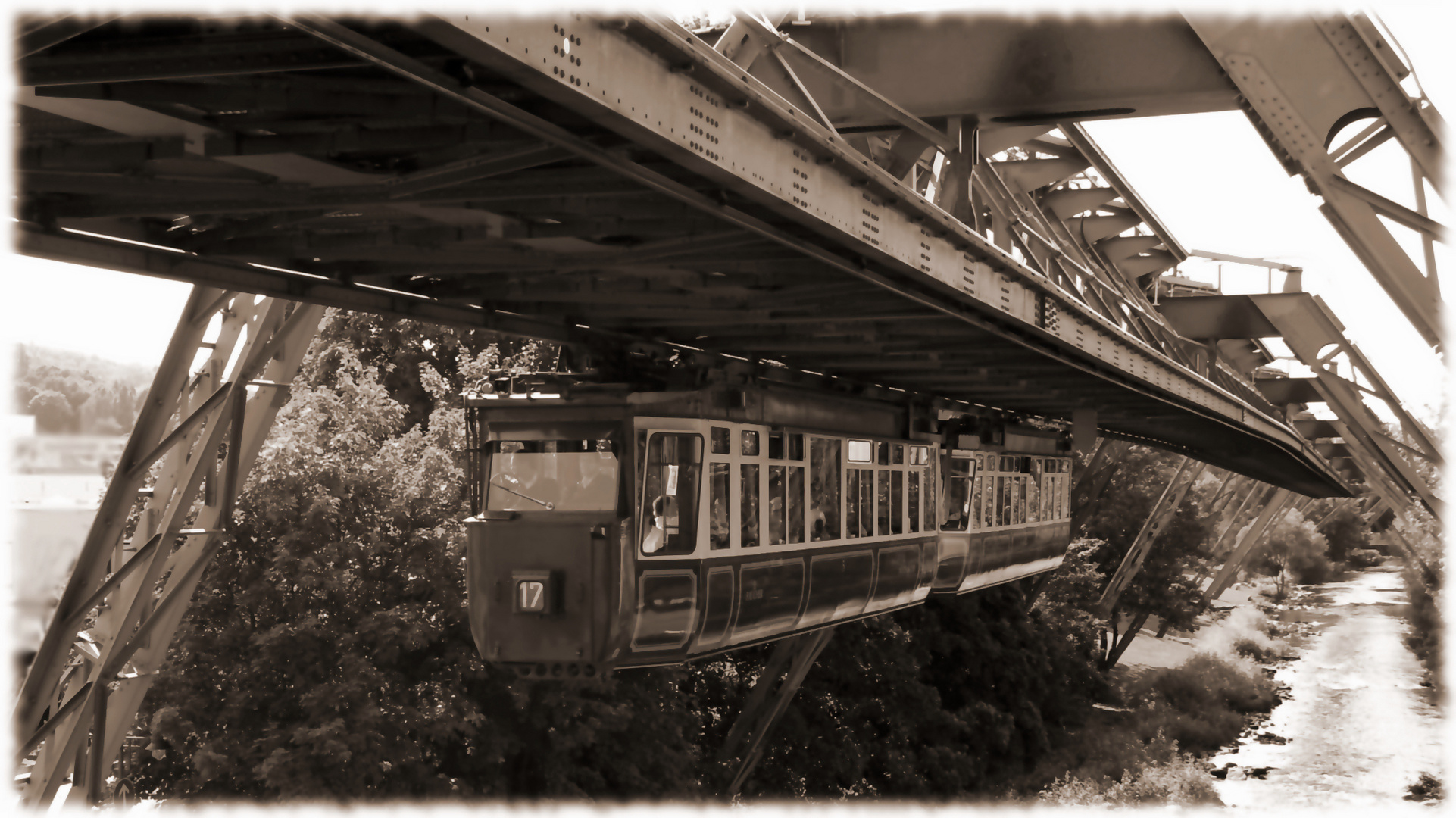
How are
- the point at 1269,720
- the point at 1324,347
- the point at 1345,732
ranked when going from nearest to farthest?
the point at 1324,347, the point at 1345,732, the point at 1269,720

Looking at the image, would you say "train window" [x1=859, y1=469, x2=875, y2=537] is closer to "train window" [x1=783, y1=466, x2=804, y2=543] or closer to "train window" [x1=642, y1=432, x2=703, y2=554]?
"train window" [x1=783, y1=466, x2=804, y2=543]

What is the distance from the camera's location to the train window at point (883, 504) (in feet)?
46.9

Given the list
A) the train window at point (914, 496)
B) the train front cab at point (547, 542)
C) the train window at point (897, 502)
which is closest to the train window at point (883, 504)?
the train window at point (897, 502)

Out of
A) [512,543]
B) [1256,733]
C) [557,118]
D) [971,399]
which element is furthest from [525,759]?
[1256,733]

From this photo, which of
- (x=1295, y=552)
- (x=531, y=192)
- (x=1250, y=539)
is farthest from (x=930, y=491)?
(x=1295, y=552)

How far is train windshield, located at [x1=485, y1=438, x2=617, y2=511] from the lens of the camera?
397 inches

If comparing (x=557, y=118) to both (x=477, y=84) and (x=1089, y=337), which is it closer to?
(x=477, y=84)

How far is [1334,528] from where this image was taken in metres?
106

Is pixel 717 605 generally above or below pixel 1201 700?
above

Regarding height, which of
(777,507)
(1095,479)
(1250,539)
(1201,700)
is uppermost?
(1095,479)

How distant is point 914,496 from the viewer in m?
15.7

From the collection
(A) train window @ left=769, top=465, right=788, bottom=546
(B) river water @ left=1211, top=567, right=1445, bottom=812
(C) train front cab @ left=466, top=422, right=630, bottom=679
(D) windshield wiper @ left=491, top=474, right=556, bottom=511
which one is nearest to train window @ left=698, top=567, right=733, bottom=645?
(A) train window @ left=769, top=465, right=788, bottom=546

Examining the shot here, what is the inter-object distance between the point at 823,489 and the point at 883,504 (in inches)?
74.6

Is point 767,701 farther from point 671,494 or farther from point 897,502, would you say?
point 671,494
